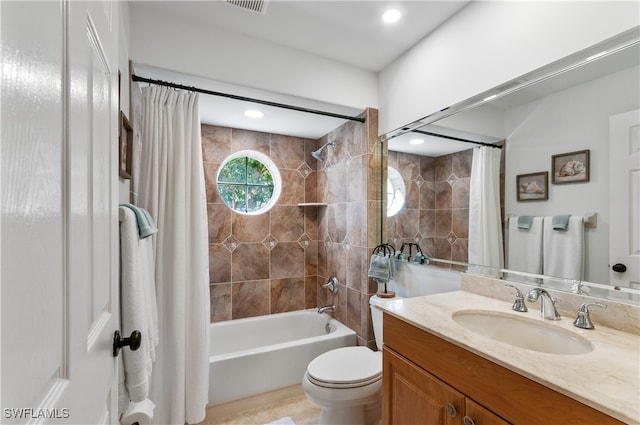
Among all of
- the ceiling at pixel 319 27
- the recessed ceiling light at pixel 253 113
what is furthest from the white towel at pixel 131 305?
the recessed ceiling light at pixel 253 113

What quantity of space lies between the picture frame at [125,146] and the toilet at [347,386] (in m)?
1.40

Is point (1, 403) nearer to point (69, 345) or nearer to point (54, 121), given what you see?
point (69, 345)

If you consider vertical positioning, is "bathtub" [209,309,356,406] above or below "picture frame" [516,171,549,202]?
below

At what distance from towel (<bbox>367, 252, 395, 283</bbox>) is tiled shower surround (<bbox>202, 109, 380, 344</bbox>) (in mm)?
157

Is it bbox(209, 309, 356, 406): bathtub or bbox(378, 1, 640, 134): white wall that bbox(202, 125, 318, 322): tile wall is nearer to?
bbox(209, 309, 356, 406): bathtub

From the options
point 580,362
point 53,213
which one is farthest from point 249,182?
point 580,362

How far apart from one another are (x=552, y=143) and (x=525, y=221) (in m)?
0.37

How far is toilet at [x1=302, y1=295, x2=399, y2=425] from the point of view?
5.11 ft

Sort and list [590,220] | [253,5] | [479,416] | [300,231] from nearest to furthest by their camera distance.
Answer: [479,416], [590,220], [253,5], [300,231]

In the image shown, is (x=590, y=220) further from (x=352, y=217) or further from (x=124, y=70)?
(x=124, y=70)

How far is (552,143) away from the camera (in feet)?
4.04

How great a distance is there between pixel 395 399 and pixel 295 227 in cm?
200

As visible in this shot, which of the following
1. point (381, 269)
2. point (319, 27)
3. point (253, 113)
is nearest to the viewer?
point (319, 27)

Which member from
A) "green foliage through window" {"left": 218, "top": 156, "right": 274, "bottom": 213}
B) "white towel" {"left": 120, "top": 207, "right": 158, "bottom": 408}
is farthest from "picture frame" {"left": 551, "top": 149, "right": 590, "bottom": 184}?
"green foliage through window" {"left": 218, "top": 156, "right": 274, "bottom": 213}
